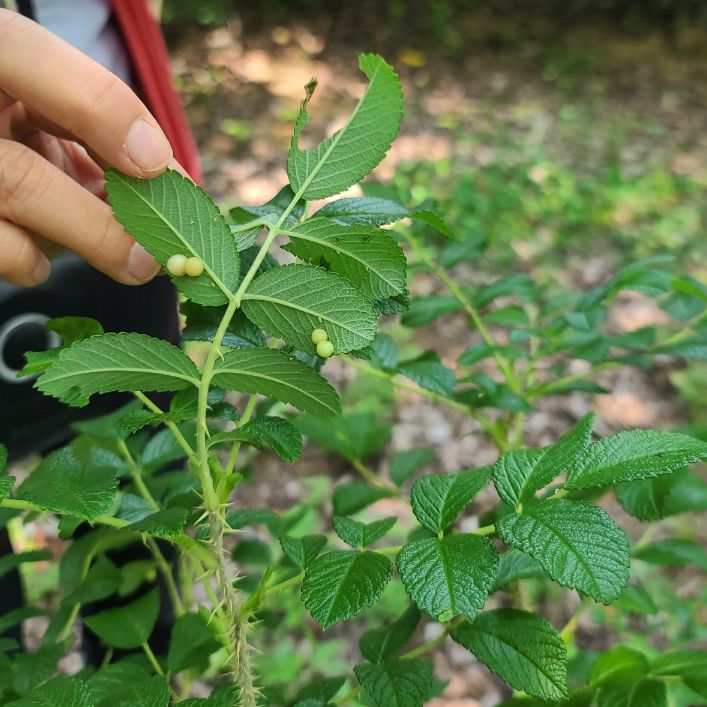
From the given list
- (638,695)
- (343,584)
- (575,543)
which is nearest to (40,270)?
(343,584)

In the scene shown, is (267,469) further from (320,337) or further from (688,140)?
(688,140)

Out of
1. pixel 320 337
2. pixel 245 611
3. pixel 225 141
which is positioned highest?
pixel 320 337

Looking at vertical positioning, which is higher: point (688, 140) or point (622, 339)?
point (622, 339)

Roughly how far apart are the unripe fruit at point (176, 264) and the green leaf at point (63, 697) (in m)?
0.29

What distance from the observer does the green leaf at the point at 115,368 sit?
440 mm

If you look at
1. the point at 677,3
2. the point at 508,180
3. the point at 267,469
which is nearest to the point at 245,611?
the point at 267,469

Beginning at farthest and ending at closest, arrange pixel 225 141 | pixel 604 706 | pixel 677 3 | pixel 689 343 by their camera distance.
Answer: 1. pixel 677 3
2. pixel 225 141
3. pixel 689 343
4. pixel 604 706

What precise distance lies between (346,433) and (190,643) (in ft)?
1.44

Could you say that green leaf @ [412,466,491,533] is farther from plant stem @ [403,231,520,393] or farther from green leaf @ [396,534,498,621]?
plant stem @ [403,231,520,393]

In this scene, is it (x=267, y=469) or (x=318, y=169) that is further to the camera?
(x=267, y=469)

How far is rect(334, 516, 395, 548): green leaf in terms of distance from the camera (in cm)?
53

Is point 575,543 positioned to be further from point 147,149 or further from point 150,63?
point 150,63

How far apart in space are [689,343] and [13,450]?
0.84 m

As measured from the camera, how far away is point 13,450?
3.14ft
